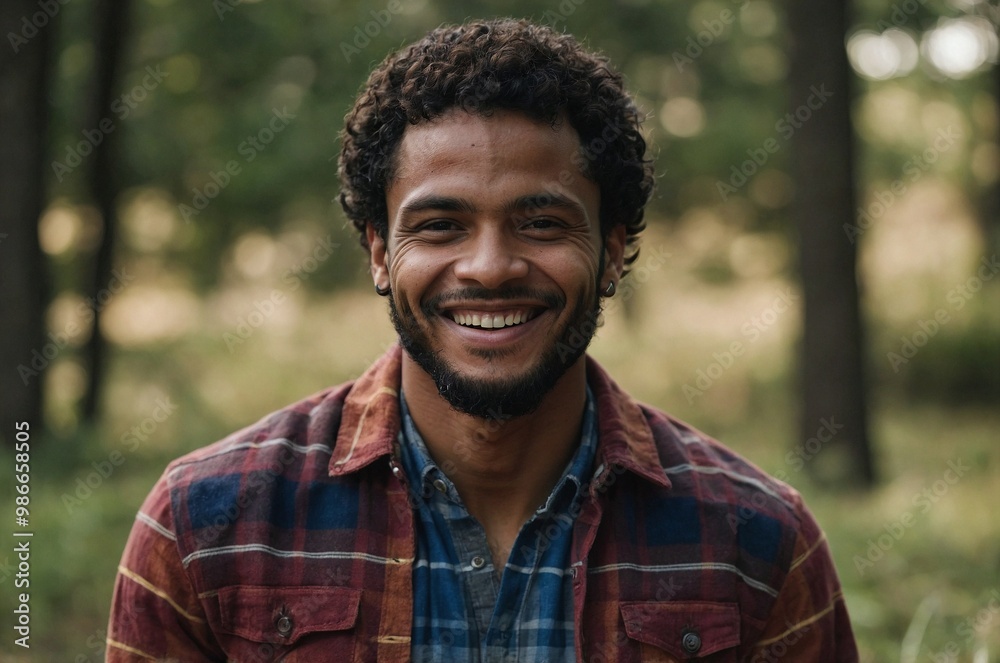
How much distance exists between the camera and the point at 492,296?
2.40 meters

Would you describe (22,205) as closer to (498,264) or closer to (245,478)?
(245,478)

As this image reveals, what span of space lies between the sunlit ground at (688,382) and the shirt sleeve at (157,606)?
7.12ft

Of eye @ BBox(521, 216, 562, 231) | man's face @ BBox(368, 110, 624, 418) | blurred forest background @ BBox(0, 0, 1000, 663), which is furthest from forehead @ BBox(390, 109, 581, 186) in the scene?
blurred forest background @ BBox(0, 0, 1000, 663)

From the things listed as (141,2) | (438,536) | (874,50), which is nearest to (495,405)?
(438,536)

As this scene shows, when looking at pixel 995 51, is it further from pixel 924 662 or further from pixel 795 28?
pixel 924 662

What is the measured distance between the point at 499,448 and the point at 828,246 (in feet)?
17.2

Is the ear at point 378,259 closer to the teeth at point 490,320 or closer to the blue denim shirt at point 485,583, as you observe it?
the teeth at point 490,320

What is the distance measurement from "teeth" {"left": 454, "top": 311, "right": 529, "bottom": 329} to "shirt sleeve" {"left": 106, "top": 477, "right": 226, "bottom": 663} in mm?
805

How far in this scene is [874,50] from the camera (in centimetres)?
1179

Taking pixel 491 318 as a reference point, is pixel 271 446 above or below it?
below

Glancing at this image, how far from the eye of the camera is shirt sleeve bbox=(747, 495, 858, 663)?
253 cm

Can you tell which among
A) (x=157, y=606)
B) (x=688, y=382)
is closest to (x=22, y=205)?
(x=157, y=606)

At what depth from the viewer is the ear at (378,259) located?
2.70m

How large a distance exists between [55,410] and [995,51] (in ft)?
35.3
